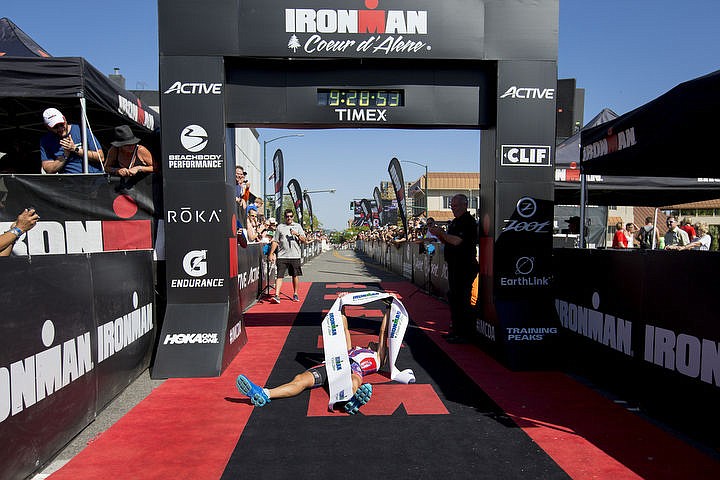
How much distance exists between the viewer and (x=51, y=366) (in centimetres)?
383

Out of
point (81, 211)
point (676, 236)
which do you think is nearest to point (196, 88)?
point (81, 211)

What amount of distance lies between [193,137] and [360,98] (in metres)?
2.41

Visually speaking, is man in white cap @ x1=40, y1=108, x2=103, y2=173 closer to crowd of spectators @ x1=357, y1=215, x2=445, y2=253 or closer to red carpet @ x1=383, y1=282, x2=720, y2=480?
crowd of spectators @ x1=357, y1=215, x2=445, y2=253

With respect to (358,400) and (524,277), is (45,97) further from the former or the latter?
(524,277)

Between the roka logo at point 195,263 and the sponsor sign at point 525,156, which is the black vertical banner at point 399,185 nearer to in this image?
the sponsor sign at point 525,156

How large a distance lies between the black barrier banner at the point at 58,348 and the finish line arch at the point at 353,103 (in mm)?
1130

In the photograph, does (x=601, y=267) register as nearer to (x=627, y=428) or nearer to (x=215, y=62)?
(x=627, y=428)

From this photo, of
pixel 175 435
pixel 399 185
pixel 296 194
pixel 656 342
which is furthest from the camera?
pixel 296 194

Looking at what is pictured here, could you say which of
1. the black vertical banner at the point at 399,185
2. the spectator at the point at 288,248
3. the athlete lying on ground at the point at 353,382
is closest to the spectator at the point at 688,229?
the black vertical banner at the point at 399,185

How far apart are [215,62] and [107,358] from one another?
→ 401cm

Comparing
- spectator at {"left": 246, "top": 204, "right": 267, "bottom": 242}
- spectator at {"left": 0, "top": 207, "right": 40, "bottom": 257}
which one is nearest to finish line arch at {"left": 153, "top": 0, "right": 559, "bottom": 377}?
spectator at {"left": 0, "top": 207, "right": 40, "bottom": 257}

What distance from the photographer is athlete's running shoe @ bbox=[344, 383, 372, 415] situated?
471 centimetres

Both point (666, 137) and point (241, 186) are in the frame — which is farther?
point (241, 186)

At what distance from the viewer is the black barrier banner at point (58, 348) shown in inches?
131
